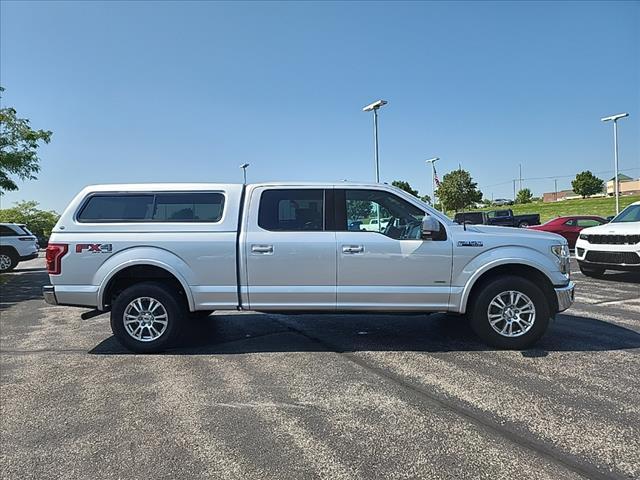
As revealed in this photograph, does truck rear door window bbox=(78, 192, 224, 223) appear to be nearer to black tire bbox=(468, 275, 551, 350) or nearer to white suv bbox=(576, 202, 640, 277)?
black tire bbox=(468, 275, 551, 350)

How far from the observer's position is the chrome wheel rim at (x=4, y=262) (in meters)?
17.2

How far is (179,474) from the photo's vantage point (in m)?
3.04

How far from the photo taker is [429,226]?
536 centimetres

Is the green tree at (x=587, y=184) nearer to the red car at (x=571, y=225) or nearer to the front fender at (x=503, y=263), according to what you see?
the red car at (x=571, y=225)

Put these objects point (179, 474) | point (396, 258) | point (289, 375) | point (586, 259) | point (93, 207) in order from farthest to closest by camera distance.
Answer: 1. point (586, 259)
2. point (93, 207)
3. point (396, 258)
4. point (289, 375)
5. point (179, 474)

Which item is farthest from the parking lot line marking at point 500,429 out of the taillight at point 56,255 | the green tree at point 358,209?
the taillight at point 56,255

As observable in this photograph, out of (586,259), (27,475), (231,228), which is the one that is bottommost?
(27,475)

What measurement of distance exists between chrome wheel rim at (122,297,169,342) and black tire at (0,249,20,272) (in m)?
14.3

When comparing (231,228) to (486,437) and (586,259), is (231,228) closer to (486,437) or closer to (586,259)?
(486,437)

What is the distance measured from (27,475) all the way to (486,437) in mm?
3020

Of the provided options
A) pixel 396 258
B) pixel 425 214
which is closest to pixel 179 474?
pixel 396 258

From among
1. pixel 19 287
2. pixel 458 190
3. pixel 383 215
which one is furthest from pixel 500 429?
pixel 458 190

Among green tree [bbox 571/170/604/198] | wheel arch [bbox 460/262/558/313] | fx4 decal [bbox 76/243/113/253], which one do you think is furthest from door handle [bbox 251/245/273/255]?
green tree [bbox 571/170/604/198]

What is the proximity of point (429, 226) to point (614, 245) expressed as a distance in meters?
7.03
